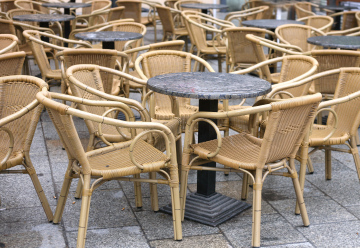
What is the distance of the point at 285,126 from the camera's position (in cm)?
285

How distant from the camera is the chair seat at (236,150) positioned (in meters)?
2.94

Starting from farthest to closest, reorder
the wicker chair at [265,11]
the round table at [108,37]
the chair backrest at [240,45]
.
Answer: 1. the wicker chair at [265,11]
2. the chair backrest at [240,45]
3. the round table at [108,37]

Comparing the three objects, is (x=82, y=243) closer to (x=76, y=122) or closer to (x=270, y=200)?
(x=270, y=200)

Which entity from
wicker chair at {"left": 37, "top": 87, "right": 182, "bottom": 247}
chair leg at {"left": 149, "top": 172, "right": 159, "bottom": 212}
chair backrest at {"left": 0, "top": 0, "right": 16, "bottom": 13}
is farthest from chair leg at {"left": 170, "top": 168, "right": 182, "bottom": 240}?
chair backrest at {"left": 0, "top": 0, "right": 16, "bottom": 13}

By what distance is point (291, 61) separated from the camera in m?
3.96

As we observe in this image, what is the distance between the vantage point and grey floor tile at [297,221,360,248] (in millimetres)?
3021

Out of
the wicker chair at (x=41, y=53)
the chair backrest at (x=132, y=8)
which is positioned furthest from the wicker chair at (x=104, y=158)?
the chair backrest at (x=132, y=8)

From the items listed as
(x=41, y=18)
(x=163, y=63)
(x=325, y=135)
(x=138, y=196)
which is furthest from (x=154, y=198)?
(x=41, y=18)

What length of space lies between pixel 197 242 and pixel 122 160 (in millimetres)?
596

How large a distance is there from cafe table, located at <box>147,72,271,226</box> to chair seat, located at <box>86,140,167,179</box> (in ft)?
1.12

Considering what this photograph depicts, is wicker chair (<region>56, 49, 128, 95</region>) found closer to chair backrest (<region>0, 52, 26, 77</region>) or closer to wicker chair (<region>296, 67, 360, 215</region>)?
chair backrest (<region>0, 52, 26, 77</region>)

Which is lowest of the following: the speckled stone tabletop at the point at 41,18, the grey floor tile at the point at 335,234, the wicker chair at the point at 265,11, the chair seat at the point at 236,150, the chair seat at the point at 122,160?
the grey floor tile at the point at 335,234

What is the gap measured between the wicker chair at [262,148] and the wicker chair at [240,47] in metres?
2.60

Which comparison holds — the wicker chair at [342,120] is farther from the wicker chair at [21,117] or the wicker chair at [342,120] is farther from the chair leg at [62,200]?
the wicker chair at [21,117]
